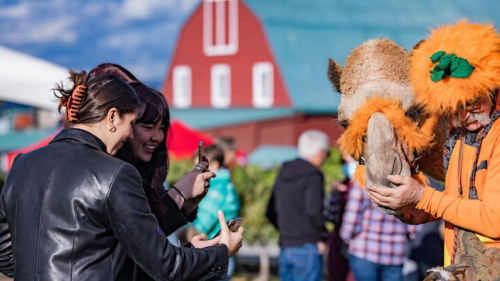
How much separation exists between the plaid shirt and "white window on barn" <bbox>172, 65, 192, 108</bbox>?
A: 22233mm

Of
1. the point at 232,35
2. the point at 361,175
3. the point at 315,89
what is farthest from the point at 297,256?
the point at 232,35

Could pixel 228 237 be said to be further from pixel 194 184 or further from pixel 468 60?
pixel 468 60

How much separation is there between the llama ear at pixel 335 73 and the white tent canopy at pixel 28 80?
16.1 feet

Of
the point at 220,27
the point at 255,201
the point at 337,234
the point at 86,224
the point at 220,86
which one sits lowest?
the point at 255,201

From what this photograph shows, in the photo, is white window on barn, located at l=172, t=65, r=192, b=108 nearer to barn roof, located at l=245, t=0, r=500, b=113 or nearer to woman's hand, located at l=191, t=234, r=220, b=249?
barn roof, located at l=245, t=0, r=500, b=113

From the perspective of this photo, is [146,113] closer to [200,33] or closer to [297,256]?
[297,256]

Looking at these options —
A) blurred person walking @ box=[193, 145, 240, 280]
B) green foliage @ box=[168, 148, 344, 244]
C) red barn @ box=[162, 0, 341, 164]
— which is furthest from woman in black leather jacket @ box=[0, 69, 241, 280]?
red barn @ box=[162, 0, 341, 164]

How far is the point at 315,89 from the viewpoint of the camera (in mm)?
24375

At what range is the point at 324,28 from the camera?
25188mm

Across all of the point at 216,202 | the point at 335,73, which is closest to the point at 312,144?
the point at 216,202

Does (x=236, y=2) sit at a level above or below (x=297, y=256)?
above

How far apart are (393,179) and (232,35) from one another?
2408cm

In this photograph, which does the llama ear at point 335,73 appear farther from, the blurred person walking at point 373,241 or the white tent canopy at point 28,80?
the white tent canopy at point 28,80

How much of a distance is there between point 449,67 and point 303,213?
138 inches
